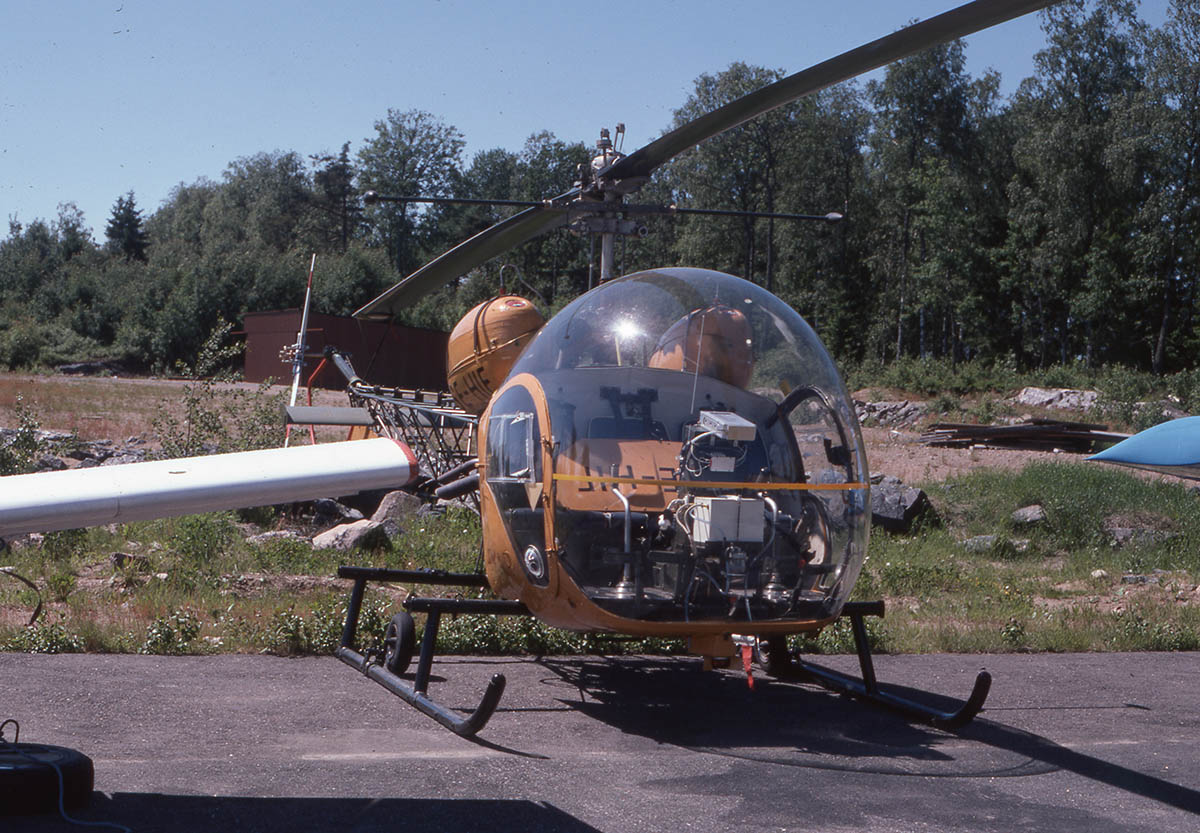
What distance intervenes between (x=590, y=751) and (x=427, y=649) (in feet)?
3.58

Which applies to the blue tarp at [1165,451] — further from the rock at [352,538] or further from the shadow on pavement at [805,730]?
the rock at [352,538]

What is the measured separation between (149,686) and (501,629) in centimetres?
243

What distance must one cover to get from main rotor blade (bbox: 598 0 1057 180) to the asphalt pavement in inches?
121

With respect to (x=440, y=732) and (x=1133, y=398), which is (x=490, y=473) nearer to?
(x=440, y=732)

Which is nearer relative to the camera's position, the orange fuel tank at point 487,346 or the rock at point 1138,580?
the orange fuel tank at point 487,346

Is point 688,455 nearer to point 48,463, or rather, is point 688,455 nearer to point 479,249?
point 479,249

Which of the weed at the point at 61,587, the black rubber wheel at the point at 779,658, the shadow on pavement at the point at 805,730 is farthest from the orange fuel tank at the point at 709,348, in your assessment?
the weed at the point at 61,587

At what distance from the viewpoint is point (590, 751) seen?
201 inches

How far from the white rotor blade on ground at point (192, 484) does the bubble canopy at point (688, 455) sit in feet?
4.62

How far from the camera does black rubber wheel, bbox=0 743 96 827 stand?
12.1 feet

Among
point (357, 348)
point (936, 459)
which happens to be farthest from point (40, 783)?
point (357, 348)

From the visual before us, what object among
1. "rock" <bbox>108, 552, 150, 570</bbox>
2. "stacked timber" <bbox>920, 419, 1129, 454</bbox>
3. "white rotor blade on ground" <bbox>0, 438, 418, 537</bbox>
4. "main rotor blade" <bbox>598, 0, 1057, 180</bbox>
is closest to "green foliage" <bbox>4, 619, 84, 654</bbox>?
"rock" <bbox>108, 552, 150, 570</bbox>

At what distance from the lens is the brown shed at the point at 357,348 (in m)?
33.3

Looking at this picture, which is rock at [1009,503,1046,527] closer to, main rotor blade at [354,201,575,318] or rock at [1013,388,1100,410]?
main rotor blade at [354,201,575,318]
